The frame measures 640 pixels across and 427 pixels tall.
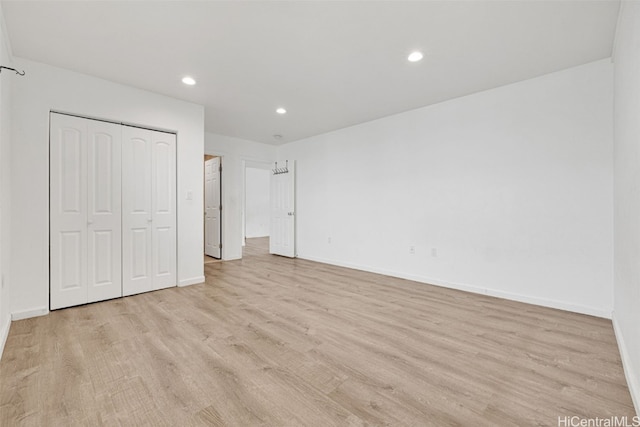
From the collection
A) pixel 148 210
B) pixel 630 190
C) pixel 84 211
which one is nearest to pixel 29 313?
pixel 84 211

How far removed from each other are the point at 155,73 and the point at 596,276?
522cm

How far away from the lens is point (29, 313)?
2852mm

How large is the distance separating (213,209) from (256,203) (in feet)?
15.0

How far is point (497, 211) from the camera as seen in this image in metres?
3.55

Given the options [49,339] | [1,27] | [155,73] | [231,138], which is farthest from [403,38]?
[231,138]

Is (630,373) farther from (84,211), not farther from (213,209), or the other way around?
(213,209)

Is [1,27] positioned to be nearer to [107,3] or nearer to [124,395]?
[107,3]

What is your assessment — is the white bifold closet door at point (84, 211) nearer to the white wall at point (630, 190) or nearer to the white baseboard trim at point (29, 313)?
the white baseboard trim at point (29, 313)

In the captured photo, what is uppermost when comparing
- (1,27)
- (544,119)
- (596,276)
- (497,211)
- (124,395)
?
(1,27)

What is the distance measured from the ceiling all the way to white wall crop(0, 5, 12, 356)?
0.89 feet

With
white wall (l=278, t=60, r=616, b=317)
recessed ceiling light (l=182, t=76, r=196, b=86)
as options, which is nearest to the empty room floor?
white wall (l=278, t=60, r=616, b=317)

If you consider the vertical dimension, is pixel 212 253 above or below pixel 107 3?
below

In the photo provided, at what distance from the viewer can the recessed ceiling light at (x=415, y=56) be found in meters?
2.77

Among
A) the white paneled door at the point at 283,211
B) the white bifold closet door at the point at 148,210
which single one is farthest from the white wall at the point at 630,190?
the white paneled door at the point at 283,211
